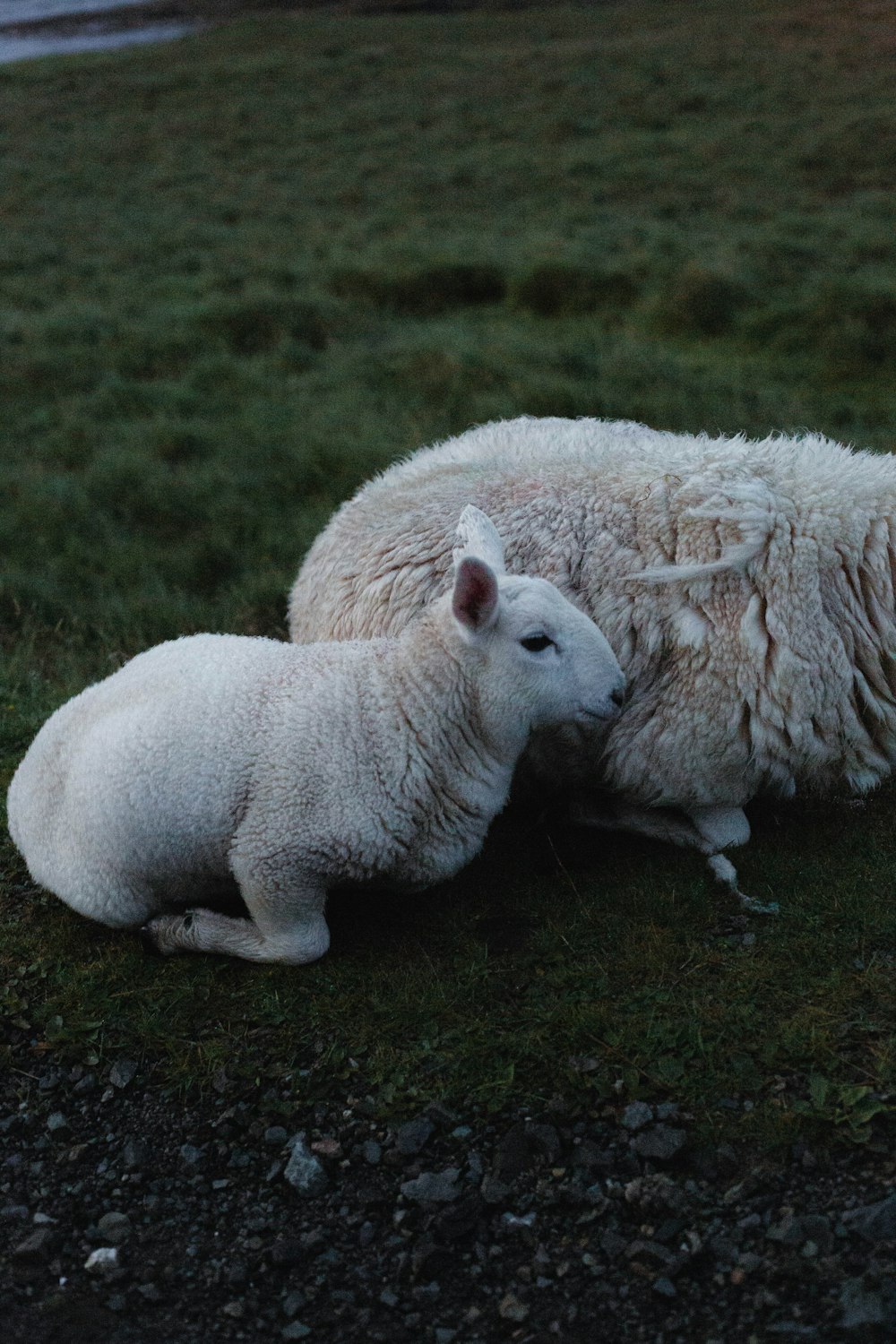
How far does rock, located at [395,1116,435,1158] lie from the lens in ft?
11.2

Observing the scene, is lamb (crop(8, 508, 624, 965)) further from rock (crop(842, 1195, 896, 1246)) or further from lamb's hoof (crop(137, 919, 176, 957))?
rock (crop(842, 1195, 896, 1246))

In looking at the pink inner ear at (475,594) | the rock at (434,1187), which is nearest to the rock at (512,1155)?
the rock at (434,1187)

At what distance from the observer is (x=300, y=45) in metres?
22.8

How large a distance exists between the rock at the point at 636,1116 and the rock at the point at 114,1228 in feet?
4.24

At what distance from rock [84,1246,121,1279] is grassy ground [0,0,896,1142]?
2.05 ft

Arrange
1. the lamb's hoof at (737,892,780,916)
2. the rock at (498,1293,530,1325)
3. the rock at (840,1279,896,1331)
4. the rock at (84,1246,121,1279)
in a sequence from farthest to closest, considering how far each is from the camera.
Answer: the lamb's hoof at (737,892,780,916) < the rock at (84,1246,121,1279) < the rock at (498,1293,530,1325) < the rock at (840,1279,896,1331)

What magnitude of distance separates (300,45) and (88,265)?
36.3 feet

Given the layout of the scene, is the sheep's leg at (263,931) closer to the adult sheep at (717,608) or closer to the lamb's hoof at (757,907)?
the adult sheep at (717,608)

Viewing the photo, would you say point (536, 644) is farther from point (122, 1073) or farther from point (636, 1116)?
point (122, 1073)

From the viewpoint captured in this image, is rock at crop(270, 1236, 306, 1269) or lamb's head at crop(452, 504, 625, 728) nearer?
rock at crop(270, 1236, 306, 1269)

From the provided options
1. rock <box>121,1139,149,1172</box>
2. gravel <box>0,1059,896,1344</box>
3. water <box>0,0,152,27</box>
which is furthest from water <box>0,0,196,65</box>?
gravel <box>0,1059,896,1344</box>

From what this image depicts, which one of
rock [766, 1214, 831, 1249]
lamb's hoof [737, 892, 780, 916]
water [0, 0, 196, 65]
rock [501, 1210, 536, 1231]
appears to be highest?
water [0, 0, 196, 65]

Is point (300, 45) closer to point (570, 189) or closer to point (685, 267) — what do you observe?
point (570, 189)

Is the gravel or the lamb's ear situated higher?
the lamb's ear
